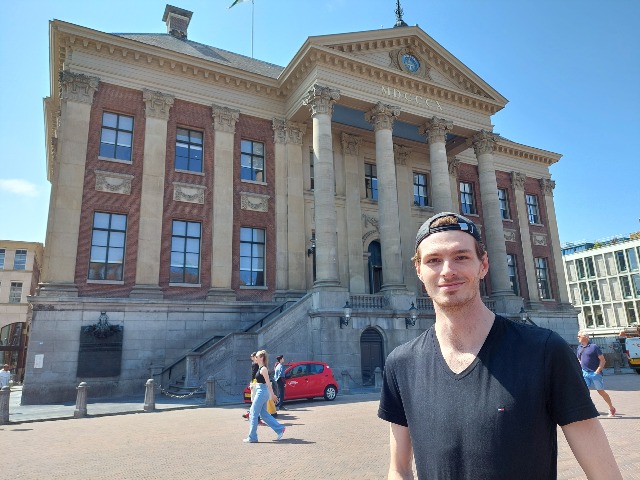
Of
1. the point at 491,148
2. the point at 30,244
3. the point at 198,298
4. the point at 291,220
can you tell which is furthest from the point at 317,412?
the point at 30,244

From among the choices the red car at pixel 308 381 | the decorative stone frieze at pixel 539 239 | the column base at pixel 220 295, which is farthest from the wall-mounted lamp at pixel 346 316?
the decorative stone frieze at pixel 539 239

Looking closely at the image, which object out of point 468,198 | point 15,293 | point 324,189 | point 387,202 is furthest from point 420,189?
point 15,293

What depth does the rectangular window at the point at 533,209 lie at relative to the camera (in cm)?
3609

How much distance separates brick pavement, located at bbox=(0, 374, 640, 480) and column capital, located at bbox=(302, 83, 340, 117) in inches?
609

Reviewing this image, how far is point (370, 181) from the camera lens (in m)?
28.9

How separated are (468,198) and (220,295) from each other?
20.4 m

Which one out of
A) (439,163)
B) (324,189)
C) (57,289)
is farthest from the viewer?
(439,163)

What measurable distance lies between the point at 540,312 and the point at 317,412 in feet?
80.2

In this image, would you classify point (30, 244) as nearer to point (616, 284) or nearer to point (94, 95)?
point (94, 95)

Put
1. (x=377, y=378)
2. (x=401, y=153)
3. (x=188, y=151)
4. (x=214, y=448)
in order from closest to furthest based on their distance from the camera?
(x=214, y=448), (x=377, y=378), (x=188, y=151), (x=401, y=153)

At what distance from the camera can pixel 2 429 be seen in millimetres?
11914

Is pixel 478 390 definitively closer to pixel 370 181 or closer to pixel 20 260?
pixel 370 181

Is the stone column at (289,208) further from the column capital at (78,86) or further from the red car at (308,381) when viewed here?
the column capital at (78,86)

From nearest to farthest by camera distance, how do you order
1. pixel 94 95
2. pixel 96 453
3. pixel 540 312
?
pixel 96 453
pixel 94 95
pixel 540 312
